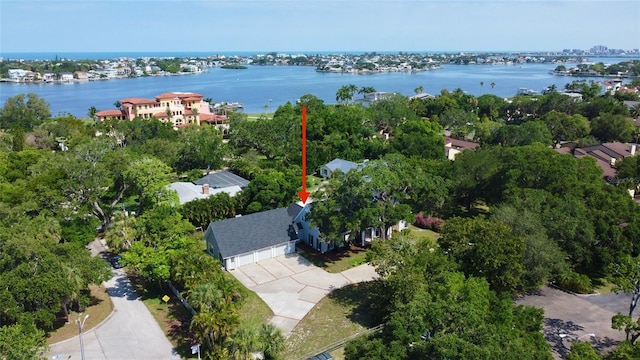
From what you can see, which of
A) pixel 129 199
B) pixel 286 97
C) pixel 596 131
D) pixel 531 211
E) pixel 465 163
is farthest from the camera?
pixel 286 97

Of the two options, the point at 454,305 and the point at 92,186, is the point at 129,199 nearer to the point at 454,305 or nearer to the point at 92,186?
the point at 92,186

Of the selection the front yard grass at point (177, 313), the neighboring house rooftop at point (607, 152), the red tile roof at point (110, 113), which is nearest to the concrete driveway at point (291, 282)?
the front yard grass at point (177, 313)

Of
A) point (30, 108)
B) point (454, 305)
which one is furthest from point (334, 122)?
point (30, 108)

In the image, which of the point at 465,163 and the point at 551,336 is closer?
the point at 551,336

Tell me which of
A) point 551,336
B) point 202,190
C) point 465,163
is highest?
point 465,163

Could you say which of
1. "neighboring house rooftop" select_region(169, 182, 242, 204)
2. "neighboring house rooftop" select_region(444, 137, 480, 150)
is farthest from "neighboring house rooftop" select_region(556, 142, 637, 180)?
"neighboring house rooftop" select_region(169, 182, 242, 204)

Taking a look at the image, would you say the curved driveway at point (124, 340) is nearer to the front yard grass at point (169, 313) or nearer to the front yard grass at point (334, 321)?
the front yard grass at point (169, 313)
